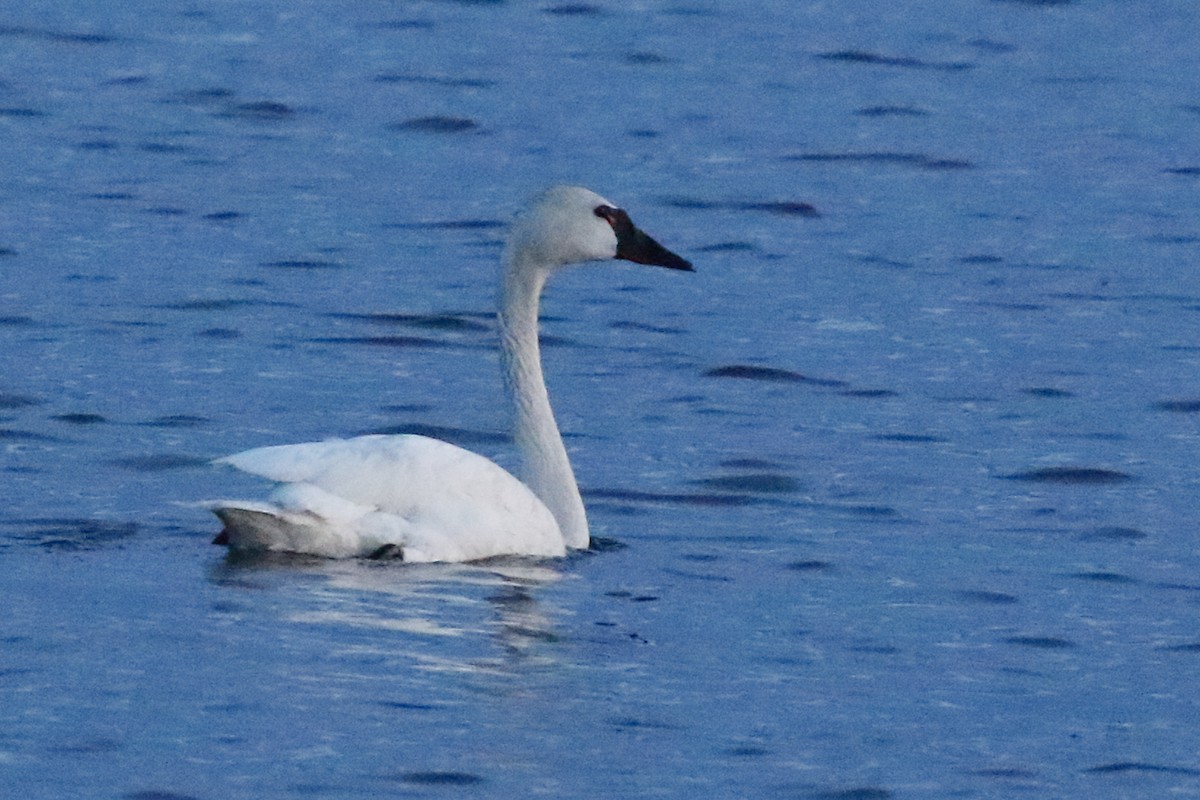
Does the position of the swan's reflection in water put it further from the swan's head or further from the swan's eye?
the swan's eye

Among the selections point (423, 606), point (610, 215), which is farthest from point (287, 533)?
point (610, 215)

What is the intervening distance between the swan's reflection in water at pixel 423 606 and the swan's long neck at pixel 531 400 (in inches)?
20.0

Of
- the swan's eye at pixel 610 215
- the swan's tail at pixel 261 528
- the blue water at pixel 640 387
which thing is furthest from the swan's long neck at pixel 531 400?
the swan's tail at pixel 261 528

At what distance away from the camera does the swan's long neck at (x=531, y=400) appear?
11484mm

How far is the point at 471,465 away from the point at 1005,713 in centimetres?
233

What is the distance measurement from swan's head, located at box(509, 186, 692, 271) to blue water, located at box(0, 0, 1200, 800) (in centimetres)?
105

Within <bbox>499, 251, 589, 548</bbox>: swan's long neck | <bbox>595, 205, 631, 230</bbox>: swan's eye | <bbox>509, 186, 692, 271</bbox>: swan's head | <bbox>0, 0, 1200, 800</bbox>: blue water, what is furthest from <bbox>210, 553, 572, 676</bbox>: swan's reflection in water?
<bbox>595, 205, 631, 230</bbox>: swan's eye

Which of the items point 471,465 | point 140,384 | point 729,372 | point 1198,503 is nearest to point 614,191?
point 729,372

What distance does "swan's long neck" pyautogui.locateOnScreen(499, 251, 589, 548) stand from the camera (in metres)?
11.5

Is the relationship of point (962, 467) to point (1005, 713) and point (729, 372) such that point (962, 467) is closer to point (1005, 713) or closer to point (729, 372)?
point (729, 372)

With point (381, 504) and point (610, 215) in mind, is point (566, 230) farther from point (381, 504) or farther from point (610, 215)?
point (381, 504)

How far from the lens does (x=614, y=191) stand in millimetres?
19281

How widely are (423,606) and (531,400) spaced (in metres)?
1.92

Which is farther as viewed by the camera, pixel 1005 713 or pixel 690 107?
pixel 690 107
